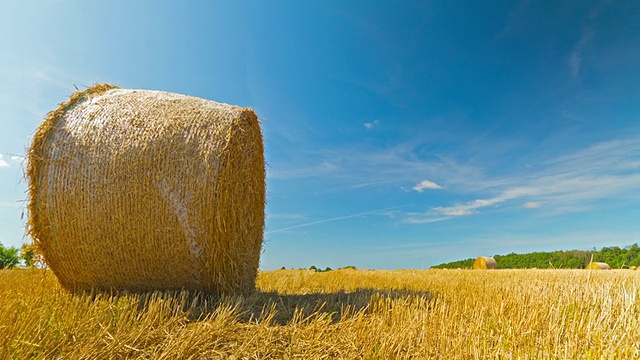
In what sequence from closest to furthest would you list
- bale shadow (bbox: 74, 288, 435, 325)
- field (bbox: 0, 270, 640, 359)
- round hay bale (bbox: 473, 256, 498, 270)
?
1. field (bbox: 0, 270, 640, 359)
2. bale shadow (bbox: 74, 288, 435, 325)
3. round hay bale (bbox: 473, 256, 498, 270)

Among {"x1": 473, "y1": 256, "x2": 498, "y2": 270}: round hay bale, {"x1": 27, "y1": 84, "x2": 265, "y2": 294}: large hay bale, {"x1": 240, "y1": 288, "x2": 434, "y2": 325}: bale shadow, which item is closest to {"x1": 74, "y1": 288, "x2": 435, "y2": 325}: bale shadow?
{"x1": 240, "y1": 288, "x2": 434, "y2": 325}: bale shadow

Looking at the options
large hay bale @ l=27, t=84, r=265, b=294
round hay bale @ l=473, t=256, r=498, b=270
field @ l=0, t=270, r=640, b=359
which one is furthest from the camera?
round hay bale @ l=473, t=256, r=498, b=270

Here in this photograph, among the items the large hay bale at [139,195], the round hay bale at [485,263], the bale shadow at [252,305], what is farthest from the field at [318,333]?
the round hay bale at [485,263]

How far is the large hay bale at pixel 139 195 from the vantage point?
3947mm

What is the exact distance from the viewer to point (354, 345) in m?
2.64

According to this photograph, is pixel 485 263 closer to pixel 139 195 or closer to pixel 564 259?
pixel 564 259

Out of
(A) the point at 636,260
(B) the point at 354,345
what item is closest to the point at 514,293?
(B) the point at 354,345

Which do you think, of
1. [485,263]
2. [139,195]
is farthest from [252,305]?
[485,263]

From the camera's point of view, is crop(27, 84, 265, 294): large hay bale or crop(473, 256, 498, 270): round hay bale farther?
crop(473, 256, 498, 270): round hay bale

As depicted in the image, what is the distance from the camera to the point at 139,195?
393 cm

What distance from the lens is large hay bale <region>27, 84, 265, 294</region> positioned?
395cm

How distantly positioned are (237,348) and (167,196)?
1858 mm

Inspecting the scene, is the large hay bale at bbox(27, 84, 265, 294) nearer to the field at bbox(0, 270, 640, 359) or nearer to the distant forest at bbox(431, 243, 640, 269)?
the field at bbox(0, 270, 640, 359)

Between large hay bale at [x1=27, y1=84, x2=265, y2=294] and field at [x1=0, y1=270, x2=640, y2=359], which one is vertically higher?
large hay bale at [x1=27, y1=84, x2=265, y2=294]
